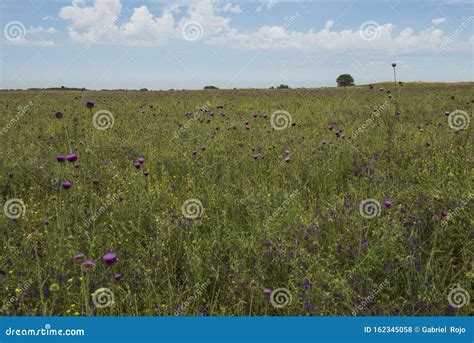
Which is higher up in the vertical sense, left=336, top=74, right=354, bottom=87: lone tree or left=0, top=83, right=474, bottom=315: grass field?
left=336, top=74, right=354, bottom=87: lone tree

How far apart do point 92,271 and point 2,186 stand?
220cm

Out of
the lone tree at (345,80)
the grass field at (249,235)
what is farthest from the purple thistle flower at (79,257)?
the lone tree at (345,80)

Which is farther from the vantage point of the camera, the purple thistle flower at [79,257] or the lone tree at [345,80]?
the lone tree at [345,80]

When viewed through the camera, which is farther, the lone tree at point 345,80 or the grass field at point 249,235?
the lone tree at point 345,80

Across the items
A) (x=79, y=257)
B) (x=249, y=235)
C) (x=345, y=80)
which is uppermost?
(x=345, y=80)

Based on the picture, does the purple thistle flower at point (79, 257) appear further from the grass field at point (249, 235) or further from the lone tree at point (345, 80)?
the lone tree at point (345, 80)

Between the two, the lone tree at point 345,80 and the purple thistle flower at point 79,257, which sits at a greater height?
the lone tree at point 345,80

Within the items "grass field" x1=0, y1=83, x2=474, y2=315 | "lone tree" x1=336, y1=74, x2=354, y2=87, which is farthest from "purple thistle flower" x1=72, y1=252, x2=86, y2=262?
"lone tree" x1=336, y1=74, x2=354, y2=87

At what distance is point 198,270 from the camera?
2229 millimetres

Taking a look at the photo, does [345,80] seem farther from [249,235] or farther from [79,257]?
[79,257]

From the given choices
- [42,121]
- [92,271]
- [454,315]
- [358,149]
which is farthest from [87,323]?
[42,121]

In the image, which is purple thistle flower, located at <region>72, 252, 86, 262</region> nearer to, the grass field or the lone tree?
the grass field

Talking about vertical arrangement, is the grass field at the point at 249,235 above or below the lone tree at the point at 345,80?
below

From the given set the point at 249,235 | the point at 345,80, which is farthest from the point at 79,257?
the point at 345,80
